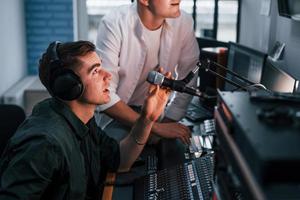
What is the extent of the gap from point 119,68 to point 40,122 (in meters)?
0.67

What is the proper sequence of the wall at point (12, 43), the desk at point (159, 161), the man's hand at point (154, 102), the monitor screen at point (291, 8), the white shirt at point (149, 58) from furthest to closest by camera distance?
1. the wall at point (12, 43)
2. the white shirt at point (149, 58)
3. the monitor screen at point (291, 8)
4. the man's hand at point (154, 102)
5. the desk at point (159, 161)

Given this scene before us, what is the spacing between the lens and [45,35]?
11.3 ft

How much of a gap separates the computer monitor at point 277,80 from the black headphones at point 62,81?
666 millimetres

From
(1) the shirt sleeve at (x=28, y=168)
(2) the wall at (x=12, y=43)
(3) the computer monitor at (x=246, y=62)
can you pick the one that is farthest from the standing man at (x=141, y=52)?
(2) the wall at (x=12, y=43)

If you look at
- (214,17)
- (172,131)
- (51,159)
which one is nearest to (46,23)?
(214,17)

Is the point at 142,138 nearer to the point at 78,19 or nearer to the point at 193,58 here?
the point at 193,58

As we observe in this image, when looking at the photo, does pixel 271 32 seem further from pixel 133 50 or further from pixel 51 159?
pixel 51 159

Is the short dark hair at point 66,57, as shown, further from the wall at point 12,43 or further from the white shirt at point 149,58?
the wall at point 12,43

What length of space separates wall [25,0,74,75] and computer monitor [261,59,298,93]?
2.14m

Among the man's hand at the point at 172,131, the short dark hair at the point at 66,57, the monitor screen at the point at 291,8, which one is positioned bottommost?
the man's hand at the point at 172,131

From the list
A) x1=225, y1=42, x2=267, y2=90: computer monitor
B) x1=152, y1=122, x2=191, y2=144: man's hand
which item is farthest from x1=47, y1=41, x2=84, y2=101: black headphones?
x1=225, y1=42, x2=267, y2=90: computer monitor

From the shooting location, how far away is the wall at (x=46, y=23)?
339cm

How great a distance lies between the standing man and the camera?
1.69 m

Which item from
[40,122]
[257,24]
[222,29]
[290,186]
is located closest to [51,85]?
[40,122]
